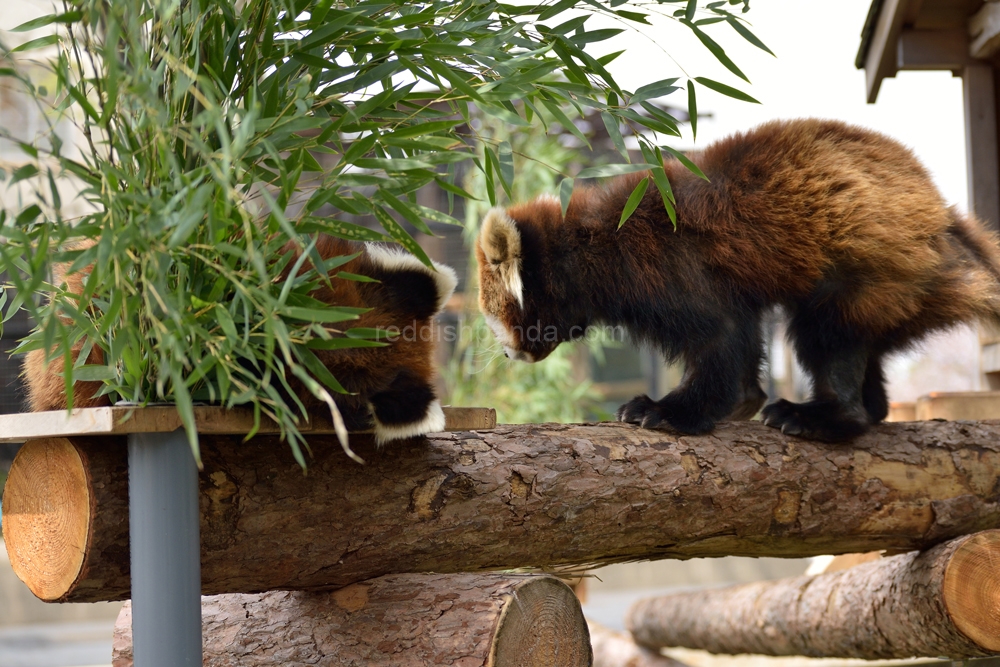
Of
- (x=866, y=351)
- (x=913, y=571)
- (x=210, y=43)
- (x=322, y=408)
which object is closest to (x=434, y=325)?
(x=322, y=408)

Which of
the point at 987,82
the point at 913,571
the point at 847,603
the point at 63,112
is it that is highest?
the point at 987,82

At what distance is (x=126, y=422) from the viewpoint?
112 centimetres

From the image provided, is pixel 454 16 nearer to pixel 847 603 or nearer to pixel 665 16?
pixel 665 16

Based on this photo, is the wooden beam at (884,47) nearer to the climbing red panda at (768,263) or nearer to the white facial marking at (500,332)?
the climbing red panda at (768,263)

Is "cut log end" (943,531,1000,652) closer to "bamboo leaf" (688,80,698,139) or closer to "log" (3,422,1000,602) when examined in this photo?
"log" (3,422,1000,602)

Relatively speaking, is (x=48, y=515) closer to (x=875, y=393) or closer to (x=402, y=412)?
(x=402, y=412)

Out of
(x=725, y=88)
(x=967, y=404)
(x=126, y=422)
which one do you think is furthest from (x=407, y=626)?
(x=967, y=404)

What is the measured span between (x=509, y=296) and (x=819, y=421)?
32.2 inches

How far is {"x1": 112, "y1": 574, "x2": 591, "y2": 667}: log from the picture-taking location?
1316 millimetres

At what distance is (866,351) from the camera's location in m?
2.10

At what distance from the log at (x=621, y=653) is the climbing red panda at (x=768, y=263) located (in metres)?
1.78

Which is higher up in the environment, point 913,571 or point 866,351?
point 866,351

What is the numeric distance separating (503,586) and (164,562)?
51 cm

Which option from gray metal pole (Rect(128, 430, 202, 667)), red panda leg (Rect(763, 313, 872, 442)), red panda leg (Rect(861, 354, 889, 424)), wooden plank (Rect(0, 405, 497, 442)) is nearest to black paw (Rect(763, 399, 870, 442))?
red panda leg (Rect(763, 313, 872, 442))
